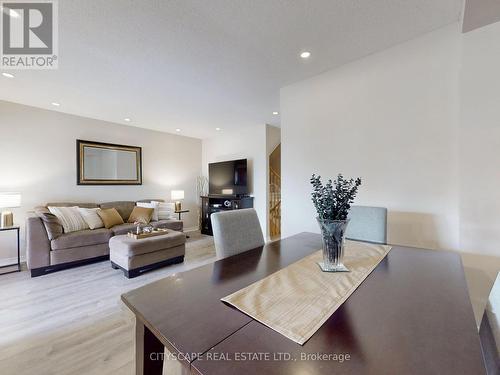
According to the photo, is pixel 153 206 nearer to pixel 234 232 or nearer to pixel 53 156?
pixel 53 156

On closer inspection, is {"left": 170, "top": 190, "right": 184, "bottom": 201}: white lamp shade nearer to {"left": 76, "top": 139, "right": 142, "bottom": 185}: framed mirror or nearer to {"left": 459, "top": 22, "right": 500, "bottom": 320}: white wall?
{"left": 76, "top": 139, "right": 142, "bottom": 185}: framed mirror

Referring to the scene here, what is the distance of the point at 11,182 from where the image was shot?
132 inches

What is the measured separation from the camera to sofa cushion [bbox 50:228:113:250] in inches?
117

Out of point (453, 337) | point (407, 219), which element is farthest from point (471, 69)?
point (453, 337)

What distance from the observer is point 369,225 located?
1792 mm

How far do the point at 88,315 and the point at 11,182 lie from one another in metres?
2.89

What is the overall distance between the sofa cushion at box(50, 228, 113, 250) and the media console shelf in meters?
2.19

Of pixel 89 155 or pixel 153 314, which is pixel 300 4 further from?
pixel 89 155

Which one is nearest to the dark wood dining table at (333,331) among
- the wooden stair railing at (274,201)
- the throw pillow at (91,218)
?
the throw pillow at (91,218)

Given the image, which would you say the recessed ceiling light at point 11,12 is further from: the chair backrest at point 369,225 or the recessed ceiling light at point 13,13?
the chair backrest at point 369,225

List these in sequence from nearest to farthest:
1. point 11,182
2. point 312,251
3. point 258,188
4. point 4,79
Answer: point 312,251
point 4,79
point 11,182
point 258,188

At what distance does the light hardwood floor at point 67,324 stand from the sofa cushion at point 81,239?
371 millimetres

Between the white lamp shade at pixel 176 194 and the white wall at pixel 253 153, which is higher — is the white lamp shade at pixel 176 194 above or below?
below

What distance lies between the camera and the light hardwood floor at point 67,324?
1452 mm
